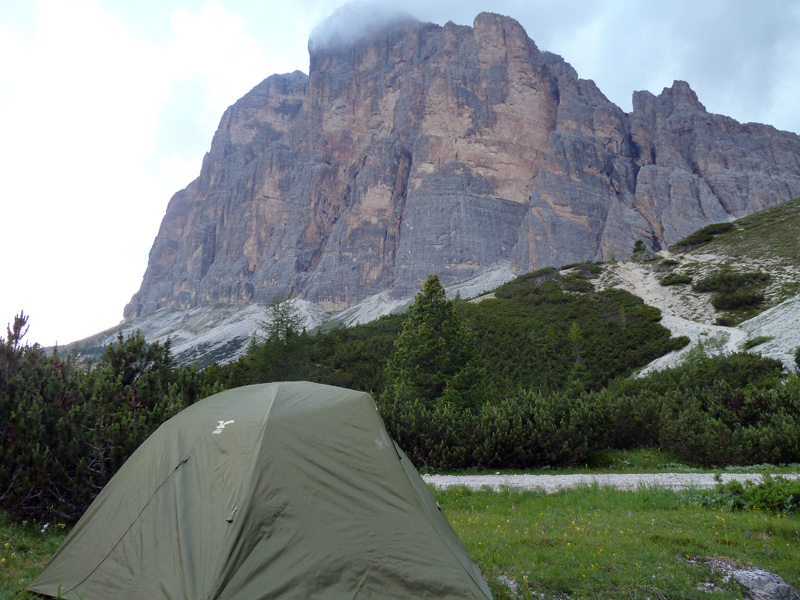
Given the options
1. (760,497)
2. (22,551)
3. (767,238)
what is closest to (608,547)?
(760,497)

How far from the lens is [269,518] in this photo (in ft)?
14.3

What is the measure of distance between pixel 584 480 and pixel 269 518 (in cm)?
868

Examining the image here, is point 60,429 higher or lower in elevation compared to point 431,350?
lower

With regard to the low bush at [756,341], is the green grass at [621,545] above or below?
below

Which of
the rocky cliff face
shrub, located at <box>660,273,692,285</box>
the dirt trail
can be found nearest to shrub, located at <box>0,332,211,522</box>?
the dirt trail

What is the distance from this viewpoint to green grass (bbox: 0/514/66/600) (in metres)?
4.78

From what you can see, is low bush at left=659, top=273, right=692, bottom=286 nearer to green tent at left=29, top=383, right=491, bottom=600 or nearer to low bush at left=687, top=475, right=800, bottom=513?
low bush at left=687, top=475, right=800, bottom=513

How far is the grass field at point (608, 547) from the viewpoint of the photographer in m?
4.76

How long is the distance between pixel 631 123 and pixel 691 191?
3256 centimetres

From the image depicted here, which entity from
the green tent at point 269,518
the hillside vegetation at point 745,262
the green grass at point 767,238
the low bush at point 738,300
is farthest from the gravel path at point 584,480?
the green grass at point 767,238

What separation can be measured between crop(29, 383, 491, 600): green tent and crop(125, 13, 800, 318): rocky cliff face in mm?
108098

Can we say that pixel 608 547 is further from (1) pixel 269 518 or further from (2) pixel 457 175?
(2) pixel 457 175

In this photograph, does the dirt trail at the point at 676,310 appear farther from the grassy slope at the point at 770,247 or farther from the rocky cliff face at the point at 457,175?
the rocky cliff face at the point at 457,175

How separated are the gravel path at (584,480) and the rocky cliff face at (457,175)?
10067 cm
